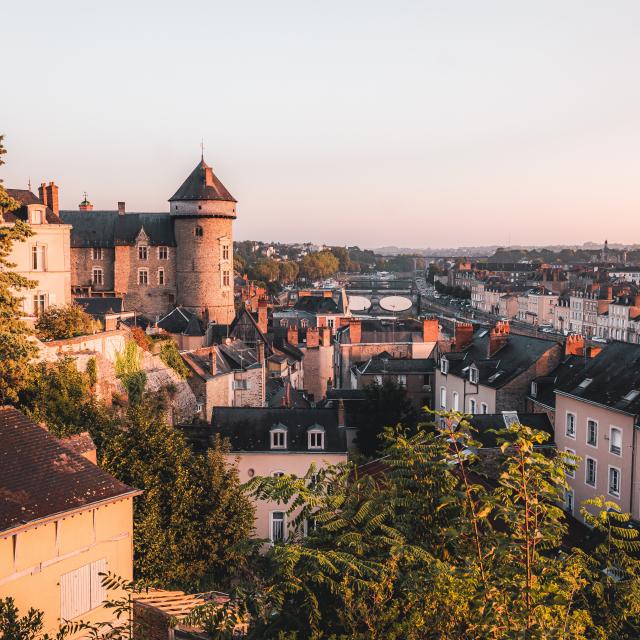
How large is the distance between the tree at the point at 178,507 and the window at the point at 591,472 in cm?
1251

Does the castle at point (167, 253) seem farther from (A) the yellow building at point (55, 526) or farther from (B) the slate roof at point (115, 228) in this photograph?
(A) the yellow building at point (55, 526)

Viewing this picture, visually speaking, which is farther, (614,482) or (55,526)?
(614,482)

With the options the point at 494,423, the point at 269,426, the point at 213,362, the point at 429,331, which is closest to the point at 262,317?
the point at 429,331

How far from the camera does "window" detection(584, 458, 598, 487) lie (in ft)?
78.1

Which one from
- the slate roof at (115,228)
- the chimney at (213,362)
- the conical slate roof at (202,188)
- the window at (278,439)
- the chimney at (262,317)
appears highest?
the conical slate roof at (202,188)

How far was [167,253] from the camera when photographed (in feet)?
156

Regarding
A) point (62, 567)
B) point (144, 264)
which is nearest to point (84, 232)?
point (144, 264)

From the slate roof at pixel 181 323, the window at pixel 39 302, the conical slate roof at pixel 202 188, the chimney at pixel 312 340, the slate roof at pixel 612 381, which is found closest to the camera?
the slate roof at pixel 612 381

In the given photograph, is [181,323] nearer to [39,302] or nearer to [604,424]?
[39,302]

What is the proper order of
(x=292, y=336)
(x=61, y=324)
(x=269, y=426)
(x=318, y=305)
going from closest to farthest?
(x=61, y=324), (x=269, y=426), (x=292, y=336), (x=318, y=305)

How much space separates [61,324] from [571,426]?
659 inches

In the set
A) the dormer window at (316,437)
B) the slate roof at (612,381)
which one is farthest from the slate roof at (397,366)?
the dormer window at (316,437)

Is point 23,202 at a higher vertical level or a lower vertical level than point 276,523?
higher

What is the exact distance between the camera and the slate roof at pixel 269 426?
23688 mm
